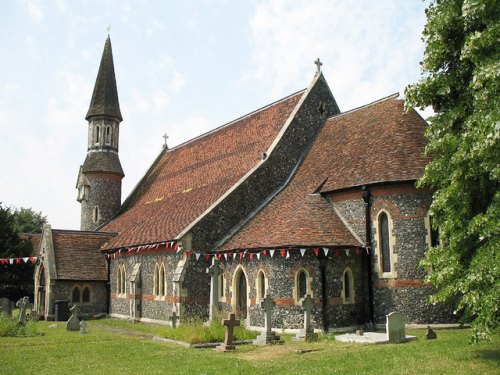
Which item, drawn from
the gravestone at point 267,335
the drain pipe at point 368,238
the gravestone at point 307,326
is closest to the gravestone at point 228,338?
the gravestone at point 267,335

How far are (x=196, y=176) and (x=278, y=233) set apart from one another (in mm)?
10961

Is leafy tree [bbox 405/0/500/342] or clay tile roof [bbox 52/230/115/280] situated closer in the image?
leafy tree [bbox 405/0/500/342]

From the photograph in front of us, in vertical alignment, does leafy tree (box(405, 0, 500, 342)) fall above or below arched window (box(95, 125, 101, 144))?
below

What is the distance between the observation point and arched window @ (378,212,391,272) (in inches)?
753

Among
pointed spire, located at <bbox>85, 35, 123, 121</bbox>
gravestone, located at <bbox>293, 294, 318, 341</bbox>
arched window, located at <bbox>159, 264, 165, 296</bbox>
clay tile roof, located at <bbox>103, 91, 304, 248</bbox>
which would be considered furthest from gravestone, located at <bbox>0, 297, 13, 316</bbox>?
pointed spire, located at <bbox>85, 35, 123, 121</bbox>

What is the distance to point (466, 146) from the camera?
1064 cm

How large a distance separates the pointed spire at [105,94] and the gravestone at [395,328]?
28.5 m

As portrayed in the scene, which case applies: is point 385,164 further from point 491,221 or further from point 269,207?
point 491,221

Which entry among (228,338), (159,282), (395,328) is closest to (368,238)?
(395,328)

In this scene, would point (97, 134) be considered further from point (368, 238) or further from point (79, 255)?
point (368, 238)

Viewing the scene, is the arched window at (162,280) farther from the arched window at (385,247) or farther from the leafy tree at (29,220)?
the leafy tree at (29,220)

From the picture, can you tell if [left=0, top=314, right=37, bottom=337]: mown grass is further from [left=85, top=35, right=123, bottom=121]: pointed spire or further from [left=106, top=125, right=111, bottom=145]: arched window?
[left=85, top=35, right=123, bottom=121]: pointed spire

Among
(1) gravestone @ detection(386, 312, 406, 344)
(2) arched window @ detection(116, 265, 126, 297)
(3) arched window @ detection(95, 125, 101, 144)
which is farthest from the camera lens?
(3) arched window @ detection(95, 125, 101, 144)

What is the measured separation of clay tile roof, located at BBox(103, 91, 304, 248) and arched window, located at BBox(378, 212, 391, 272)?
7705 millimetres
